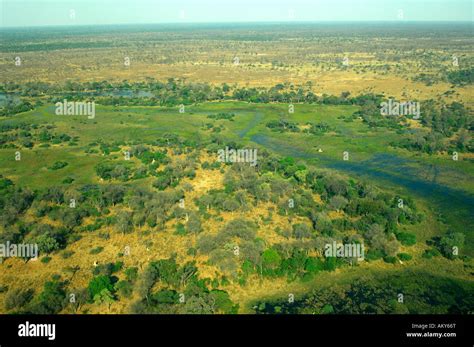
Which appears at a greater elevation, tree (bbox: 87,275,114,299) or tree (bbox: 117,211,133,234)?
tree (bbox: 117,211,133,234)

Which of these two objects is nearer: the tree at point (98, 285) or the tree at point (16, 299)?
the tree at point (16, 299)

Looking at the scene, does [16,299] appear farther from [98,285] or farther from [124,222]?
[124,222]

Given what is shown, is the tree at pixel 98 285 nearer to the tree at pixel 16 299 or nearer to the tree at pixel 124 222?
the tree at pixel 16 299

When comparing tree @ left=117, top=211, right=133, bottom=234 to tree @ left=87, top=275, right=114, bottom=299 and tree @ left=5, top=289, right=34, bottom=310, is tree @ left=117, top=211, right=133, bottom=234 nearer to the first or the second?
tree @ left=87, top=275, right=114, bottom=299

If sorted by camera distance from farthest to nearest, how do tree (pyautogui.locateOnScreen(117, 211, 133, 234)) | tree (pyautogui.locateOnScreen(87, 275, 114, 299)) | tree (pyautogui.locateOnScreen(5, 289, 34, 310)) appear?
1. tree (pyautogui.locateOnScreen(117, 211, 133, 234))
2. tree (pyautogui.locateOnScreen(87, 275, 114, 299))
3. tree (pyautogui.locateOnScreen(5, 289, 34, 310))

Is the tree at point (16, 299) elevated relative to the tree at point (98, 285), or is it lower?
lower

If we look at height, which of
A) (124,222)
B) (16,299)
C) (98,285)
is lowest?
(16,299)

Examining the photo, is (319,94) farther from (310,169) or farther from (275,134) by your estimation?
(310,169)

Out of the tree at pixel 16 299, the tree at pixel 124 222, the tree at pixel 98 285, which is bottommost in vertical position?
the tree at pixel 16 299

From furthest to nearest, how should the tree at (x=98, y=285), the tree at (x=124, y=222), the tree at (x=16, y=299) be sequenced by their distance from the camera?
the tree at (x=124, y=222)
the tree at (x=98, y=285)
the tree at (x=16, y=299)

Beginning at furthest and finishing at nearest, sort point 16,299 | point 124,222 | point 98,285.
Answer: point 124,222 < point 98,285 < point 16,299

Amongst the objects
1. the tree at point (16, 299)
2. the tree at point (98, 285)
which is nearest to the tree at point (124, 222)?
the tree at point (98, 285)

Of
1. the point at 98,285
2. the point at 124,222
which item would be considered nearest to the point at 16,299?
the point at 98,285

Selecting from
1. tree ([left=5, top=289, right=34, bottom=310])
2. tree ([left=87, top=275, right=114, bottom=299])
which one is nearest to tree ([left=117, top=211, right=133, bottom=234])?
tree ([left=87, top=275, right=114, bottom=299])
